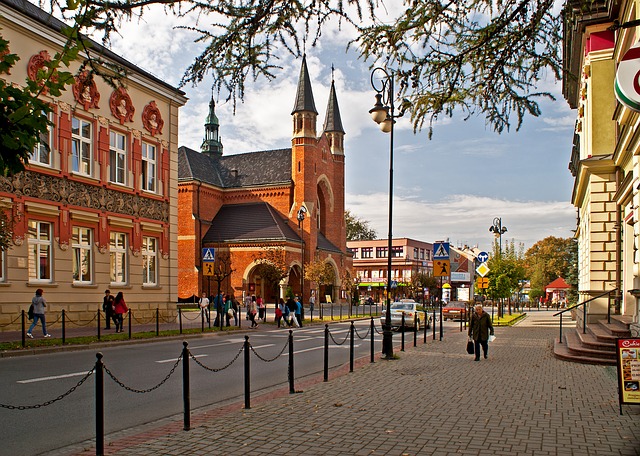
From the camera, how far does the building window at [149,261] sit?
29172 millimetres

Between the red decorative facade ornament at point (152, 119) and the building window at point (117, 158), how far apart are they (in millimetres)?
1729

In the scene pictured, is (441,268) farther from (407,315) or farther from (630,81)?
(630,81)

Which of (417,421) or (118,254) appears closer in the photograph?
(417,421)

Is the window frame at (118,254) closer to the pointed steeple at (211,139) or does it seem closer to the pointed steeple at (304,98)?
the pointed steeple at (304,98)

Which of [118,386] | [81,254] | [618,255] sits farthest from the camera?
[81,254]

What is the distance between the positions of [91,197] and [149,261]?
530cm

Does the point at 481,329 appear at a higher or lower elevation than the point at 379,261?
higher

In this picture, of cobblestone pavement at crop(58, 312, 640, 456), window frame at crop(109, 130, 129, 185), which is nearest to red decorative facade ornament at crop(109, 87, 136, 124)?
window frame at crop(109, 130, 129, 185)

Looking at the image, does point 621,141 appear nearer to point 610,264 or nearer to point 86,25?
point 610,264

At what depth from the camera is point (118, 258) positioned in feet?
90.1

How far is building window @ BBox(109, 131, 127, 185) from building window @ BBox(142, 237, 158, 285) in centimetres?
336

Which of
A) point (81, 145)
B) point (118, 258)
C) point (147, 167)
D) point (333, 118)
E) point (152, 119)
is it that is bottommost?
point (118, 258)

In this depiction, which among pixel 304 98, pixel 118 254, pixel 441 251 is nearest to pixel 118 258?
pixel 118 254

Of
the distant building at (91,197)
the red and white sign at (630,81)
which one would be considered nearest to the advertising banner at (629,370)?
the red and white sign at (630,81)
